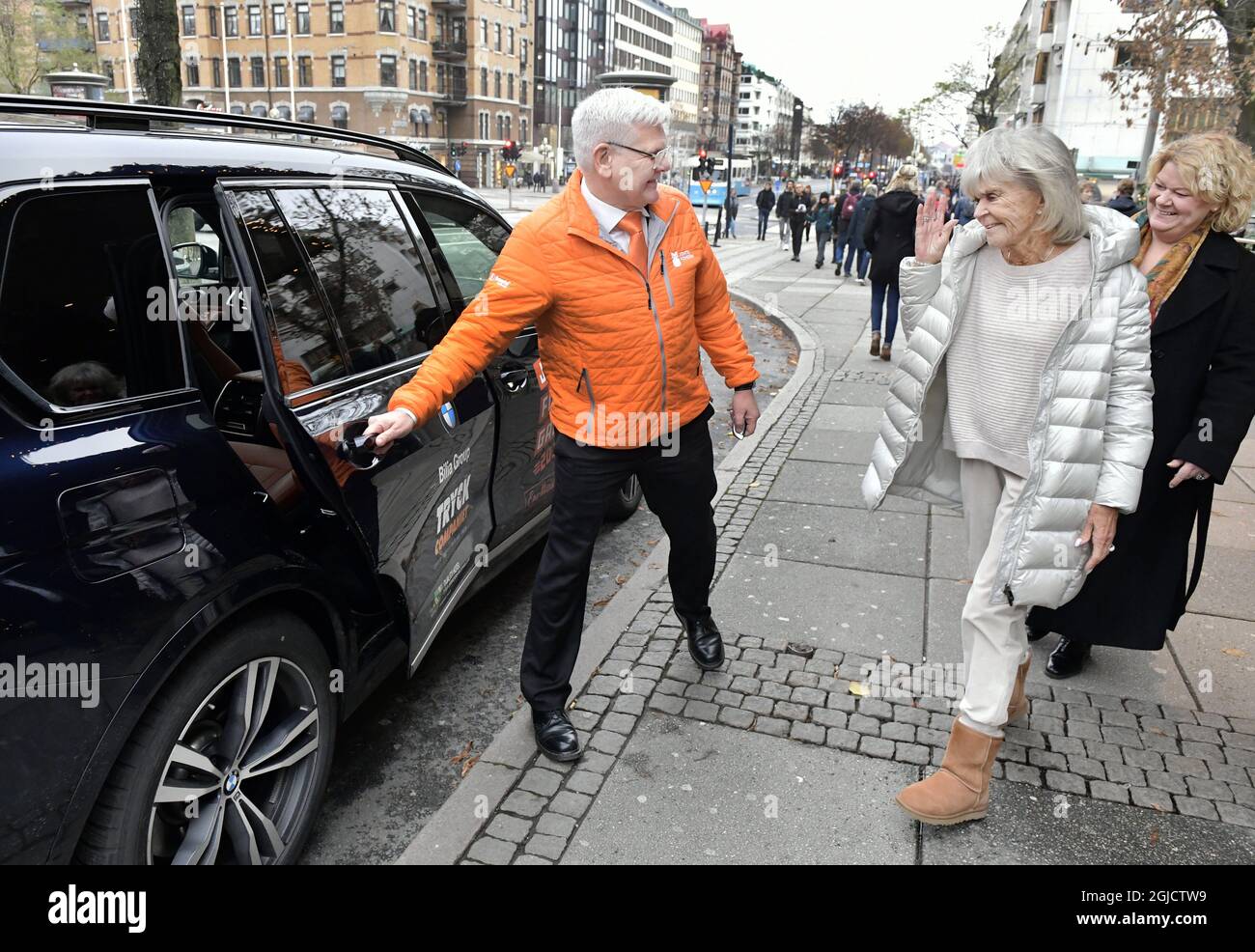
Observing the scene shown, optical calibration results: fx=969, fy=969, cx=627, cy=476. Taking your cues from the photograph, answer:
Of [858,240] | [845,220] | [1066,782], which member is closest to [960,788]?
[1066,782]

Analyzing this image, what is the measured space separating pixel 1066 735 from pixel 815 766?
3.12 feet

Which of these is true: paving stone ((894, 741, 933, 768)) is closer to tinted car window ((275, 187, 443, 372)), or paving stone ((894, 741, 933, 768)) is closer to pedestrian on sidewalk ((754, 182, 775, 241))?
tinted car window ((275, 187, 443, 372))

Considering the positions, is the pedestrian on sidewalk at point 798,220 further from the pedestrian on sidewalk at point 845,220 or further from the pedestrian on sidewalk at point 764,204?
the pedestrian on sidewalk at point 764,204

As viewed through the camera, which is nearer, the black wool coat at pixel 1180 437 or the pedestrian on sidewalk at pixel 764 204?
the black wool coat at pixel 1180 437

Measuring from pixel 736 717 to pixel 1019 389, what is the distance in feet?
4.96

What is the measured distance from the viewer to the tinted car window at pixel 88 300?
6.38ft

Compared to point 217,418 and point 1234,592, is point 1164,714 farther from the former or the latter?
point 217,418

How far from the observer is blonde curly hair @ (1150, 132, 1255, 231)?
3006 mm

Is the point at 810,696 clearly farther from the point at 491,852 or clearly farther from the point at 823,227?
the point at 823,227

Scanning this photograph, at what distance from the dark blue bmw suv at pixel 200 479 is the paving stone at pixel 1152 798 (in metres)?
2.30

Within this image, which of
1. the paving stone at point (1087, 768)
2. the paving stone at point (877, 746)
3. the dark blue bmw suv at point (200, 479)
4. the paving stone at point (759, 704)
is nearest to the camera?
the dark blue bmw suv at point (200, 479)

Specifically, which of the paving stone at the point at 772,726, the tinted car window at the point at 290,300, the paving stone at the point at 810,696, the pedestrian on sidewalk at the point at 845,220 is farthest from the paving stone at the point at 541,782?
the pedestrian on sidewalk at the point at 845,220
